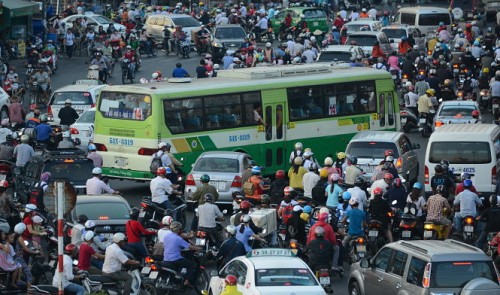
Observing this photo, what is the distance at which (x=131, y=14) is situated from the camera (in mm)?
67688

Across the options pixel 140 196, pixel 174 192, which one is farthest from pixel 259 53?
pixel 174 192

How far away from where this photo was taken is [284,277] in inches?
794

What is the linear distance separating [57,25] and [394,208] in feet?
115

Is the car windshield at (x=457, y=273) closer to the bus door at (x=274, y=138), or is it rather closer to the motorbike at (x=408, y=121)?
the bus door at (x=274, y=138)

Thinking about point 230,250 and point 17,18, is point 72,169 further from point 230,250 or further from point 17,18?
point 17,18

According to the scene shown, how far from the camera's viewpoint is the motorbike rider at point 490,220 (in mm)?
26172

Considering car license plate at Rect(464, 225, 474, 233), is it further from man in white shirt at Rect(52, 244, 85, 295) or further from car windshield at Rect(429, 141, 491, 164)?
man in white shirt at Rect(52, 244, 85, 295)

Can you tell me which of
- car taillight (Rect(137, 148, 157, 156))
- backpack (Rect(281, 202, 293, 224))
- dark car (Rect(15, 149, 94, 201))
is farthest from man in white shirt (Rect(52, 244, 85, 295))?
car taillight (Rect(137, 148, 157, 156))

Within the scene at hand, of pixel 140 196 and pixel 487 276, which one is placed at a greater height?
pixel 487 276

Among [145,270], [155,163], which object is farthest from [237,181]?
[145,270]

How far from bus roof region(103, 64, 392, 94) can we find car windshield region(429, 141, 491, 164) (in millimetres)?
5555

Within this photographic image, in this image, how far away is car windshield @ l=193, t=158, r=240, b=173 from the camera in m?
30.6

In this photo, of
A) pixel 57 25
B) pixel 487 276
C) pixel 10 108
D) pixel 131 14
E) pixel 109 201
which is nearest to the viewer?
pixel 487 276

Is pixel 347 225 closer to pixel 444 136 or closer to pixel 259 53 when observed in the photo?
pixel 444 136
